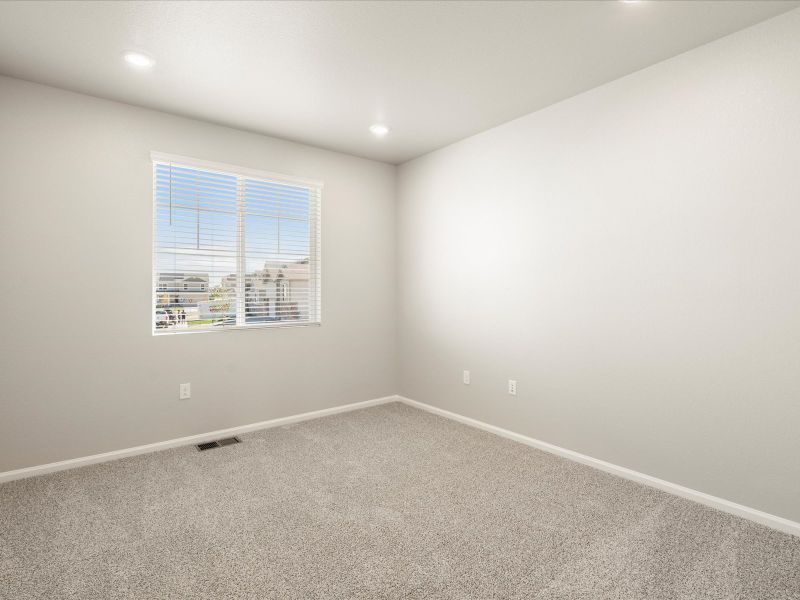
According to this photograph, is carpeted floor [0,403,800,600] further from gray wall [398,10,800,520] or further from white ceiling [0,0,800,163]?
white ceiling [0,0,800,163]

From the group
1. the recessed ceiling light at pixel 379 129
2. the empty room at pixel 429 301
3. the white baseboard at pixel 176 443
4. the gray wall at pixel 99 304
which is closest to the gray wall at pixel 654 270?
the empty room at pixel 429 301

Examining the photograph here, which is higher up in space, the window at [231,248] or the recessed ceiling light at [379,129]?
the recessed ceiling light at [379,129]

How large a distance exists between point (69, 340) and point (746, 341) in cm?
403

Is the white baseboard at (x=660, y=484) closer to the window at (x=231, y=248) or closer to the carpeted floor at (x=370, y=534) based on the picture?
the carpeted floor at (x=370, y=534)

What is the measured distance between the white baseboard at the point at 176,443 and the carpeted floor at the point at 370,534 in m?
0.09

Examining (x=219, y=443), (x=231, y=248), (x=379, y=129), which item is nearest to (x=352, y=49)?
(x=379, y=129)

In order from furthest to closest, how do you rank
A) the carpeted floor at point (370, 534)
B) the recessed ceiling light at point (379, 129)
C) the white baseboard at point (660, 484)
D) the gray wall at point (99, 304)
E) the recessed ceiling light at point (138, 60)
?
the recessed ceiling light at point (379, 129), the gray wall at point (99, 304), the recessed ceiling light at point (138, 60), the white baseboard at point (660, 484), the carpeted floor at point (370, 534)

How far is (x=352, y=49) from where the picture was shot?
234 cm

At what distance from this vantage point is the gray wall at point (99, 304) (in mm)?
2670

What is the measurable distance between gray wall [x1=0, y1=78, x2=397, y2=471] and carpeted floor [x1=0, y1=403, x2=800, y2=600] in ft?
1.18

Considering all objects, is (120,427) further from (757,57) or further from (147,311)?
(757,57)

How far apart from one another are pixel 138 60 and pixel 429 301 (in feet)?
9.25

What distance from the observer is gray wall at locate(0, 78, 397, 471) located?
267 centimetres

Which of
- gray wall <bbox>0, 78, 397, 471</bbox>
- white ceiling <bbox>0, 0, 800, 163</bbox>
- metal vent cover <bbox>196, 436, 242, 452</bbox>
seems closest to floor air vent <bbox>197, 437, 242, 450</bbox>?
metal vent cover <bbox>196, 436, 242, 452</bbox>
